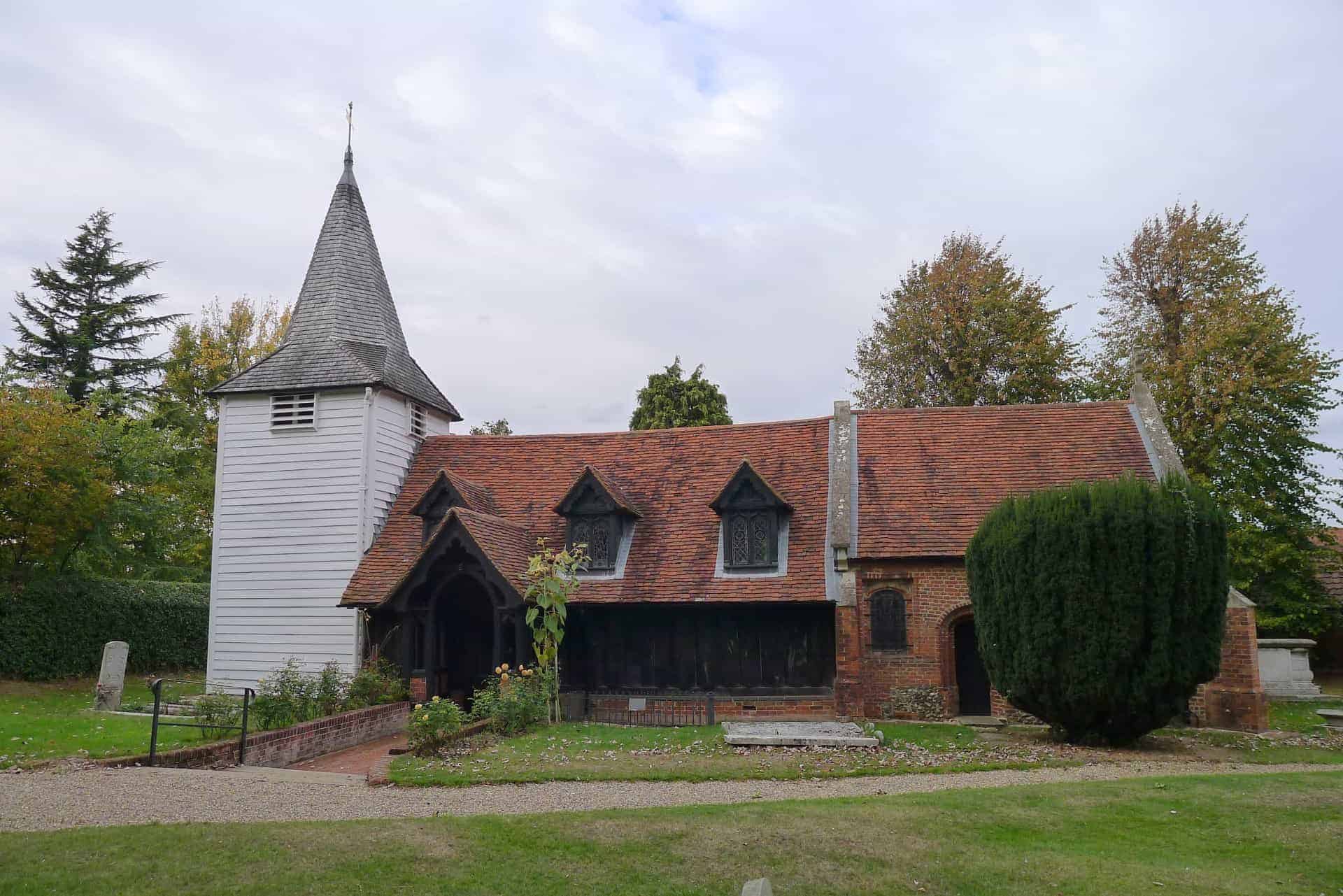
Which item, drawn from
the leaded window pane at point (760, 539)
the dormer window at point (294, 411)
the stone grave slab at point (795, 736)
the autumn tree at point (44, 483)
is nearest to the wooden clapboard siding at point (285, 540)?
the dormer window at point (294, 411)

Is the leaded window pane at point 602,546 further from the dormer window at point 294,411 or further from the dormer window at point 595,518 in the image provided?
the dormer window at point 294,411

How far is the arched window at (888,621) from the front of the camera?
1920cm

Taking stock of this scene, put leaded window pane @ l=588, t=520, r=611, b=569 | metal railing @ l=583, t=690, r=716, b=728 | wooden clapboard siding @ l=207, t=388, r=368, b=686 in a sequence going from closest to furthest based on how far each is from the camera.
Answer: metal railing @ l=583, t=690, r=716, b=728 < leaded window pane @ l=588, t=520, r=611, b=569 < wooden clapboard siding @ l=207, t=388, r=368, b=686

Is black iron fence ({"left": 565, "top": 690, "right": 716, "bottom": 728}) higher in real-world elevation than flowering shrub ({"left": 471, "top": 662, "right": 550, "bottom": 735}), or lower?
lower

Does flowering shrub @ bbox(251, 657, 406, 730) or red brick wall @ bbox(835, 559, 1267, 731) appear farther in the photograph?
red brick wall @ bbox(835, 559, 1267, 731)

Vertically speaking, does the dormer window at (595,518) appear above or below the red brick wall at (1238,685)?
above

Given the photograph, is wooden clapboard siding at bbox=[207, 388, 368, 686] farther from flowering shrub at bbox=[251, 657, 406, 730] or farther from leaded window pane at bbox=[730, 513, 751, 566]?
leaded window pane at bbox=[730, 513, 751, 566]

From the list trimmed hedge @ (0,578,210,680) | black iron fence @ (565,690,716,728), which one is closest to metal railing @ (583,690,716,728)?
black iron fence @ (565,690,716,728)

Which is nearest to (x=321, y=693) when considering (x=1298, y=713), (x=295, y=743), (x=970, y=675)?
(x=295, y=743)

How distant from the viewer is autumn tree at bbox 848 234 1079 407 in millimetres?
33594

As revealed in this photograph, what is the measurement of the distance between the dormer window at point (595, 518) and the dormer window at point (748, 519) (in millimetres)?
2306

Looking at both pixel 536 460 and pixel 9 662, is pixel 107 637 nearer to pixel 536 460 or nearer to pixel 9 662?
pixel 9 662

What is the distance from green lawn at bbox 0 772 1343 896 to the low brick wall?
14.6ft

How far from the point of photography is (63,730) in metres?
16.3
